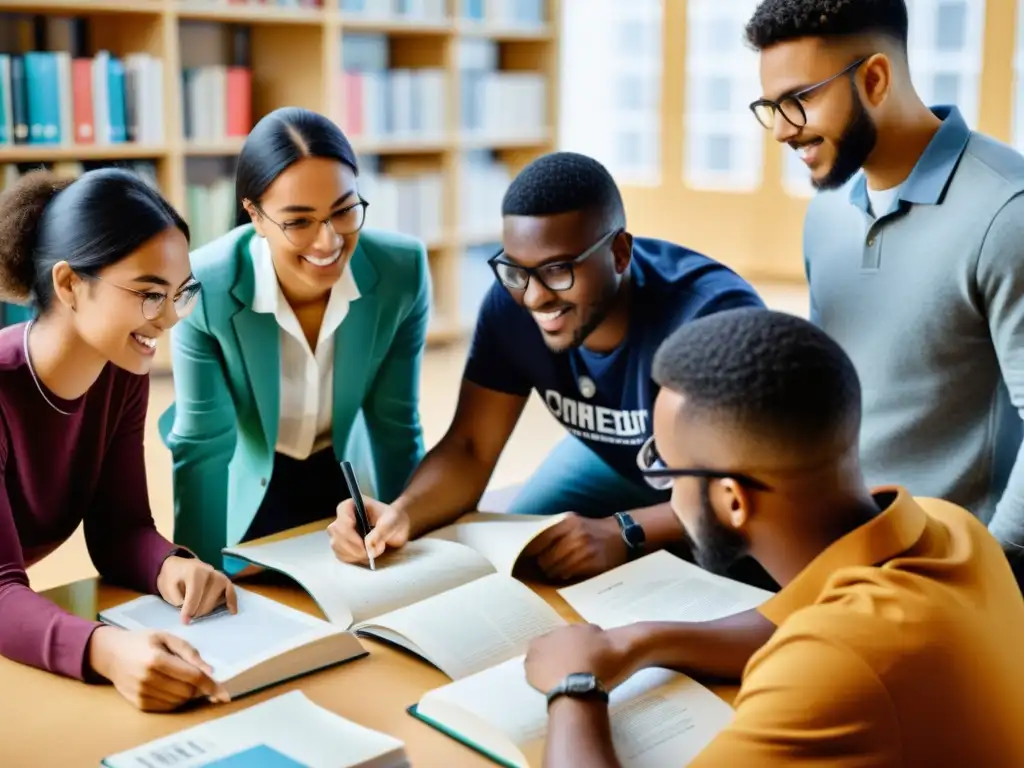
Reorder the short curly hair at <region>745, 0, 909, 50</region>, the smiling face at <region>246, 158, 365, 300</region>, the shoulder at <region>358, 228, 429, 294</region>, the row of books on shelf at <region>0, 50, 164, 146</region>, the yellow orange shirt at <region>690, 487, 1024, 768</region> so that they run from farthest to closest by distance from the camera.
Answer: the row of books on shelf at <region>0, 50, 164, 146</region>
the shoulder at <region>358, 228, 429, 294</region>
the smiling face at <region>246, 158, 365, 300</region>
the short curly hair at <region>745, 0, 909, 50</region>
the yellow orange shirt at <region>690, 487, 1024, 768</region>

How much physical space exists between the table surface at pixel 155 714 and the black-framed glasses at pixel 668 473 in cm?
28

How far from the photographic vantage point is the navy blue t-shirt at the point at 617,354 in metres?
1.91

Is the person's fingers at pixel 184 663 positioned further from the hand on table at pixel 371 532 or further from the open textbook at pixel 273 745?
the hand on table at pixel 371 532

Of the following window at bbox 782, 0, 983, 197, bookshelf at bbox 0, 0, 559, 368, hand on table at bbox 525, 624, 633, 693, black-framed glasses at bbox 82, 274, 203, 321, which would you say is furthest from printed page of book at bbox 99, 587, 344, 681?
window at bbox 782, 0, 983, 197

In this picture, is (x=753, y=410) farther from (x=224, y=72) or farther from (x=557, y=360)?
(x=224, y=72)

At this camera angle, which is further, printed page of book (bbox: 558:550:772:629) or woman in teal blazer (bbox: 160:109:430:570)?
woman in teal blazer (bbox: 160:109:430:570)

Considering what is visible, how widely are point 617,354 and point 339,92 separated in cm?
358

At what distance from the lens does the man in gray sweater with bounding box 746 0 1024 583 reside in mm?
1743

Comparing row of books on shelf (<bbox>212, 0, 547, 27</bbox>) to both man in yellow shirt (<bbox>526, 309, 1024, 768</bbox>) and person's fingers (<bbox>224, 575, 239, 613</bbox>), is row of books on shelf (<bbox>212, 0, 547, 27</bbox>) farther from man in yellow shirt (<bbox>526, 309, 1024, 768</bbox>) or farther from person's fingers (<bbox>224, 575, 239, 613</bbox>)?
man in yellow shirt (<bbox>526, 309, 1024, 768</bbox>)

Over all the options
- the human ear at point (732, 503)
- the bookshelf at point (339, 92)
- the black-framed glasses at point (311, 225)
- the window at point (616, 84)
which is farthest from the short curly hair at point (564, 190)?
the window at point (616, 84)

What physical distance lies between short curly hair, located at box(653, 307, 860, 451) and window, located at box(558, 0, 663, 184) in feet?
22.0

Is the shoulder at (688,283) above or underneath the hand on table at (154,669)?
above

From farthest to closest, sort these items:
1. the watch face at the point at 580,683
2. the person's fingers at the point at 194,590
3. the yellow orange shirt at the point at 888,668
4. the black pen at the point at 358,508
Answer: the black pen at the point at 358,508 < the person's fingers at the point at 194,590 < the watch face at the point at 580,683 < the yellow orange shirt at the point at 888,668

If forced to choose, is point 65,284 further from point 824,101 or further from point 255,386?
point 824,101
